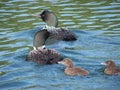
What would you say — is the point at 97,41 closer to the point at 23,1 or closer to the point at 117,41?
the point at 117,41

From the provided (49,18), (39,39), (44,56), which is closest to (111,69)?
(44,56)

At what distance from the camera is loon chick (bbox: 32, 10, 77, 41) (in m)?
14.4

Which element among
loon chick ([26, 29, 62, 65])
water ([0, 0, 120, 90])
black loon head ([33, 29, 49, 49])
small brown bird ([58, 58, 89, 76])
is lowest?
water ([0, 0, 120, 90])

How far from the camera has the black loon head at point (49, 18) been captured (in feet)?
50.8

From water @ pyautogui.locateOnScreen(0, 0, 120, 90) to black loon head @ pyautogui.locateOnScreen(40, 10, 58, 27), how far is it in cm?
43

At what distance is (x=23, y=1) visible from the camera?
1967 cm

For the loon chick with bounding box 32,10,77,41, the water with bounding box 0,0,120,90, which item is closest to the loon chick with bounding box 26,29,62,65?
the water with bounding box 0,0,120,90

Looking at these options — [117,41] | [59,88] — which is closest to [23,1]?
[117,41]

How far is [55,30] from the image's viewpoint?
14.9 m

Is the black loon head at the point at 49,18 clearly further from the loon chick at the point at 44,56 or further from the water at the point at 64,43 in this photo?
the loon chick at the point at 44,56

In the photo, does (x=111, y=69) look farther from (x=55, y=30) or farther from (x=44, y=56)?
(x=55, y=30)

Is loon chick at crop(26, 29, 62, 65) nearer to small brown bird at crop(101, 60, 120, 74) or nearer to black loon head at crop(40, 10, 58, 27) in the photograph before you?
small brown bird at crop(101, 60, 120, 74)

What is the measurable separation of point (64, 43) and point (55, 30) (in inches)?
29.2

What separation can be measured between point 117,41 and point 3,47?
3.13 meters
